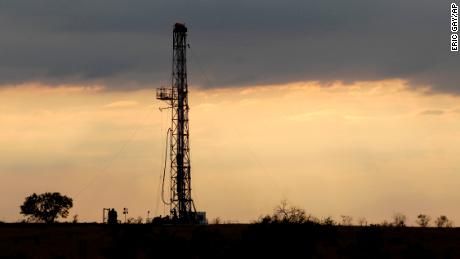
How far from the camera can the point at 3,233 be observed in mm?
62688

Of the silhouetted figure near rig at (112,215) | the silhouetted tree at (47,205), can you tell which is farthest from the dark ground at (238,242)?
the silhouetted tree at (47,205)

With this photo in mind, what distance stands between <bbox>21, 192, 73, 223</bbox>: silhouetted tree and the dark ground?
42.6m

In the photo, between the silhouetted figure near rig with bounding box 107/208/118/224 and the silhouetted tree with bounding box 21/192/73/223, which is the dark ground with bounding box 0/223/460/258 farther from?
the silhouetted tree with bounding box 21/192/73/223

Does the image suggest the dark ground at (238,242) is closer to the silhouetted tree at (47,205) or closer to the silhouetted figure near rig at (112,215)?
the silhouetted figure near rig at (112,215)

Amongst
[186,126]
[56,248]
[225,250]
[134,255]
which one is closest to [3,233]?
[56,248]

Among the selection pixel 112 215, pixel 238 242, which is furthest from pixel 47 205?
pixel 238 242

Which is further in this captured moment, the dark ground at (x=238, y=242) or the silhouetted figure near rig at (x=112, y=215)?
the silhouetted figure near rig at (x=112, y=215)

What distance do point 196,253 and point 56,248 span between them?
883 cm

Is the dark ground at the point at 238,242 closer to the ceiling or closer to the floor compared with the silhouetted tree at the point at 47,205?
closer to the floor

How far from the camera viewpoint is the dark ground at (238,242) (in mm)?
49188

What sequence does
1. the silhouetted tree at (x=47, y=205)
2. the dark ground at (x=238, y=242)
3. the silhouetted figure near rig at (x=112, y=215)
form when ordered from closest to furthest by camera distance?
the dark ground at (x=238, y=242)
the silhouetted figure near rig at (x=112, y=215)
the silhouetted tree at (x=47, y=205)

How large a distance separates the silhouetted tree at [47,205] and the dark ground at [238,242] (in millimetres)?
42641

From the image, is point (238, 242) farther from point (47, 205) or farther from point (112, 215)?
point (47, 205)

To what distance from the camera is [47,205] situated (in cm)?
10338
